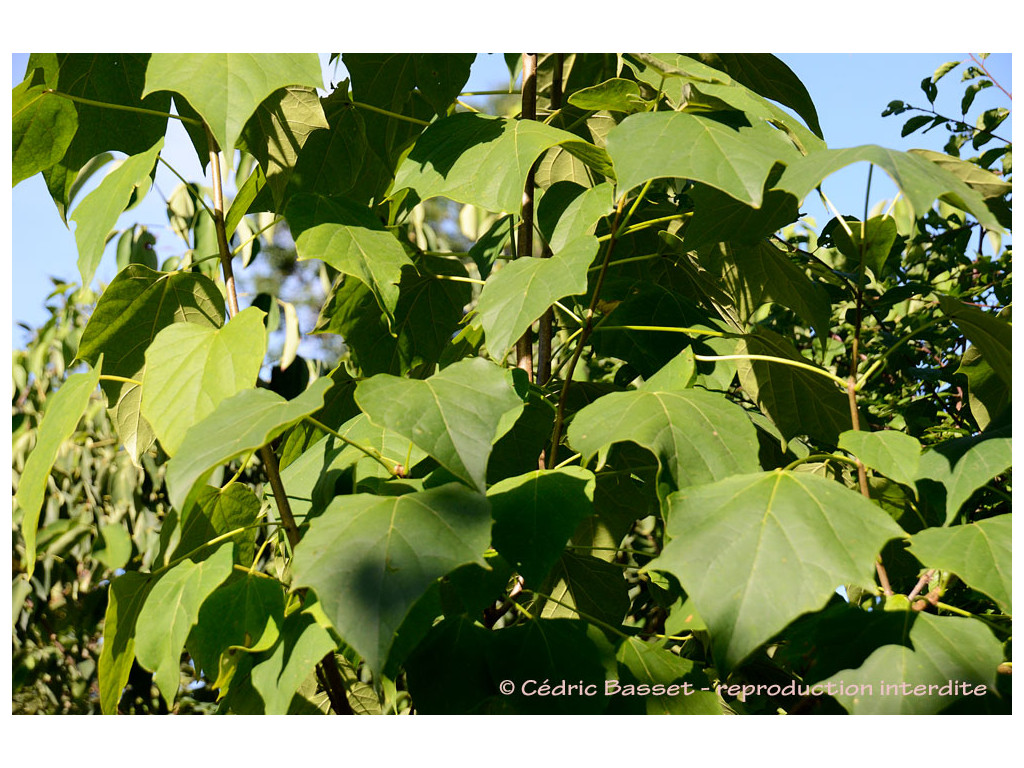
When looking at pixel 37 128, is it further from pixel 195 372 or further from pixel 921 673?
pixel 921 673

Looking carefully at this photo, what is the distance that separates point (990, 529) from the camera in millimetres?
843

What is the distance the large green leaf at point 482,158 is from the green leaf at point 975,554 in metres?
0.56

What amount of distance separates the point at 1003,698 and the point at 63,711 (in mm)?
3938

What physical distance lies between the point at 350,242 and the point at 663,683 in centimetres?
63

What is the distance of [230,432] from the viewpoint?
780 millimetres

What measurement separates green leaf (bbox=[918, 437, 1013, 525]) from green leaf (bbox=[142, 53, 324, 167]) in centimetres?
78

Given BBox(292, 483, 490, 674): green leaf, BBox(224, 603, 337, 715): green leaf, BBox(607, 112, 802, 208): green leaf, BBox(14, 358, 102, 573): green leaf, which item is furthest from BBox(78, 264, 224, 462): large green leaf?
BBox(607, 112, 802, 208): green leaf

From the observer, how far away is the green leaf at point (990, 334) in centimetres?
99

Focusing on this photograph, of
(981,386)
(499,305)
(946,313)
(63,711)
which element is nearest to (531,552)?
(499,305)

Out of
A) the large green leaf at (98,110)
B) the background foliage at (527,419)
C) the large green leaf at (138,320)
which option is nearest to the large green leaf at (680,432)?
the background foliage at (527,419)

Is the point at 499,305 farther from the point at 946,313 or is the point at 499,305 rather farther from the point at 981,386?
the point at 981,386

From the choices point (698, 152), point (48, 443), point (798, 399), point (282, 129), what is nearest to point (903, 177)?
point (698, 152)

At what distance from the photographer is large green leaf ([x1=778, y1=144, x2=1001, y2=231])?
732mm
